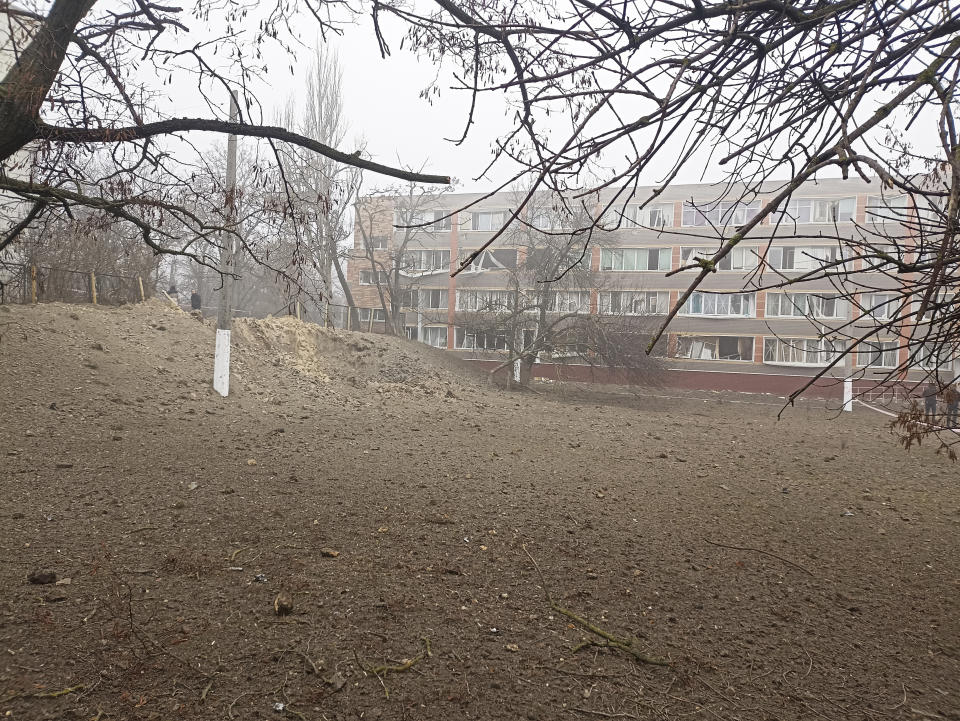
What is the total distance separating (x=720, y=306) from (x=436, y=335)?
53.0 ft

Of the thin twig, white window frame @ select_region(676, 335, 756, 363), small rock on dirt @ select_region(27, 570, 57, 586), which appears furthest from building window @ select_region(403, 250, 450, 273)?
small rock on dirt @ select_region(27, 570, 57, 586)

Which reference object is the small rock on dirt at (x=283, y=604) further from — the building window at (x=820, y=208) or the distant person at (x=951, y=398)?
the building window at (x=820, y=208)

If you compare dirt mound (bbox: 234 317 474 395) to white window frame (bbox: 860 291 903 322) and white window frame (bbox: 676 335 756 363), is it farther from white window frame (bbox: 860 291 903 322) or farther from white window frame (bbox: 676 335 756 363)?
white window frame (bbox: 676 335 756 363)

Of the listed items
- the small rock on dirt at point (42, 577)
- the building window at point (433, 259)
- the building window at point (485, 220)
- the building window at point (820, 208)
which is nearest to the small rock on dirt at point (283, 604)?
the small rock on dirt at point (42, 577)

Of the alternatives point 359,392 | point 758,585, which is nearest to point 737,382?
point 359,392

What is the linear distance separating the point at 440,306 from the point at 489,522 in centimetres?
3421

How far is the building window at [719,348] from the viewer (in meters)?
34.1

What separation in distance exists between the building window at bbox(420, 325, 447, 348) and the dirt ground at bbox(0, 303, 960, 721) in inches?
1201

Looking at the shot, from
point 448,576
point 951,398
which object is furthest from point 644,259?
point 448,576

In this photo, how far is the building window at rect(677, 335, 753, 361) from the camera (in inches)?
1342

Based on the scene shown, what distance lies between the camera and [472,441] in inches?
355

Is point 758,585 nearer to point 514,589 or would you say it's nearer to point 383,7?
point 514,589

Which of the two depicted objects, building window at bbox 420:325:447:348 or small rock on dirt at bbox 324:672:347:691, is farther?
building window at bbox 420:325:447:348

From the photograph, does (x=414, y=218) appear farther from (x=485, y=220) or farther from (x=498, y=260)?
(x=485, y=220)
